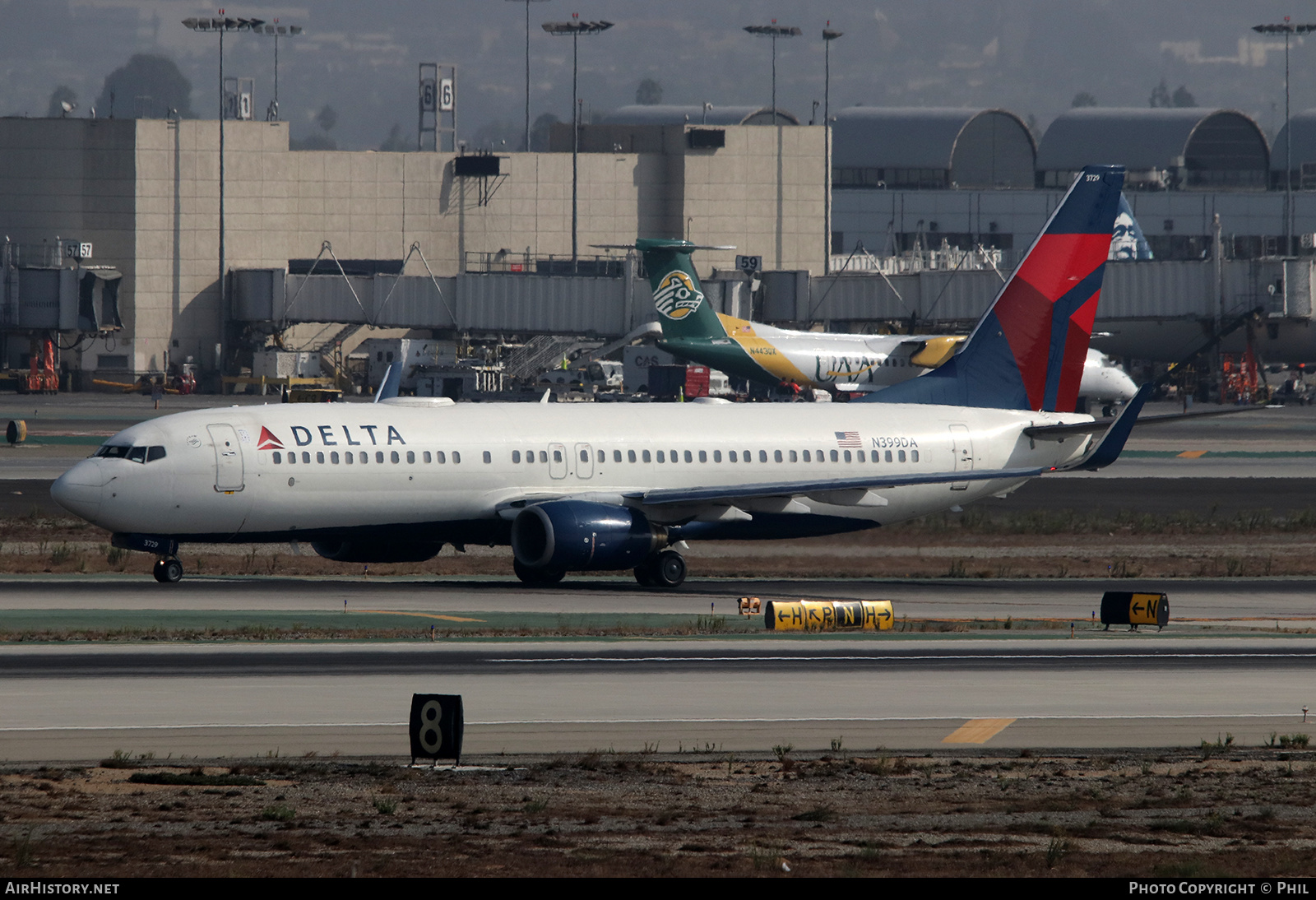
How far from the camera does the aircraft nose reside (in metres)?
42.3

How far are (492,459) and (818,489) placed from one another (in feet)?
28.5

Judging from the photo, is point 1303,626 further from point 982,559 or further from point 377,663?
point 377,663

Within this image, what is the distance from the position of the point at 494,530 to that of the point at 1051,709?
20623mm

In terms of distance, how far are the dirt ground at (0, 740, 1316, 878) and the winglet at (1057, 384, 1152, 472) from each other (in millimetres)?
23624

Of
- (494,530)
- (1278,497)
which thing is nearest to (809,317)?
(1278,497)

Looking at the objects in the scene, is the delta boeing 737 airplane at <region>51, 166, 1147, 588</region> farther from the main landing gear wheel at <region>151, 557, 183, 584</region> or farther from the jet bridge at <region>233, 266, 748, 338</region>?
the jet bridge at <region>233, 266, 748, 338</region>

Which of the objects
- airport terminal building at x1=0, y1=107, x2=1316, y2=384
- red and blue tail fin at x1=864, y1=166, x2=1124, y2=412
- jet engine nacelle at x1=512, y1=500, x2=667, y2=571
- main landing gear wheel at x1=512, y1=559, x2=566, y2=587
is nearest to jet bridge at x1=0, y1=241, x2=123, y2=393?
airport terminal building at x1=0, y1=107, x2=1316, y2=384

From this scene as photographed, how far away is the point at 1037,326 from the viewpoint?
54500mm

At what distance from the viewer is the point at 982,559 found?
54969 mm

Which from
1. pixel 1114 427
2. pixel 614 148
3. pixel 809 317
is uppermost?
pixel 614 148

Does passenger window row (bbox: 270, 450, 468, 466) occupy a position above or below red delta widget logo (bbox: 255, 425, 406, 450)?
below

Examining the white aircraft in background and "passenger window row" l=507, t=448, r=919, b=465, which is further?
the white aircraft in background

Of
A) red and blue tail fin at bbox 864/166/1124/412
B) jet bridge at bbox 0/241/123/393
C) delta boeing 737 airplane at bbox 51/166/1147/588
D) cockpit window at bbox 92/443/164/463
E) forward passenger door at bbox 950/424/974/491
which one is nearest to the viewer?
cockpit window at bbox 92/443/164/463
